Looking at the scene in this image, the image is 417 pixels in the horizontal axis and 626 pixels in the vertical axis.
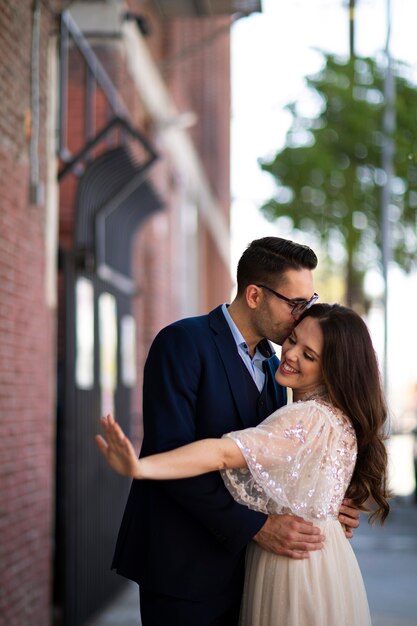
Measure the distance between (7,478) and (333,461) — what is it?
314 cm

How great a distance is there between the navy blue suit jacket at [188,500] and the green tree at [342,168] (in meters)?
17.4

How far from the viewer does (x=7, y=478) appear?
682 cm

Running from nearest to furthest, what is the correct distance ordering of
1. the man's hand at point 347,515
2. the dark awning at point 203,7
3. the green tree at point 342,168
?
the man's hand at point 347,515
the dark awning at point 203,7
the green tree at point 342,168

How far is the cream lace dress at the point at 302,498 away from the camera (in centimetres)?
404

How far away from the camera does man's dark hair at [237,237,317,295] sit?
4273 millimetres

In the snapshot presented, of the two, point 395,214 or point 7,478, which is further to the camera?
point 395,214

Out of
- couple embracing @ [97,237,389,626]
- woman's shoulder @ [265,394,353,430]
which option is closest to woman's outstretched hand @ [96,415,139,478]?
couple embracing @ [97,237,389,626]

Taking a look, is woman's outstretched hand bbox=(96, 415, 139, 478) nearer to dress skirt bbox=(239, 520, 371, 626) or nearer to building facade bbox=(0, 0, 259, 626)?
dress skirt bbox=(239, 520, 371, 626)

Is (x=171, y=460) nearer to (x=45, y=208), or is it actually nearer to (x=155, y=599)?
(x=155, y=599)

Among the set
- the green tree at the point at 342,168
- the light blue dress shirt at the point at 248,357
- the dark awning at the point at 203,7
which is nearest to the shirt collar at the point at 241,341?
the light blue dress shirt at the point at 248,357

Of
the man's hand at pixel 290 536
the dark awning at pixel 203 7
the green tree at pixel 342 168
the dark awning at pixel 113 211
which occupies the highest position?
the green tree at pixel 342 168

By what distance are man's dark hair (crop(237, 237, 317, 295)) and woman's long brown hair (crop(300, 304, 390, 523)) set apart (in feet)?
0.54

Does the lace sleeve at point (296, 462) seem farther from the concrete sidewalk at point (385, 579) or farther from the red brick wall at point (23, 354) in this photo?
the concrete sidewalk at point (385, 579)

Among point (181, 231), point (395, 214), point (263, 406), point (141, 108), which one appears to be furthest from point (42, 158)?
point (395, 214)
